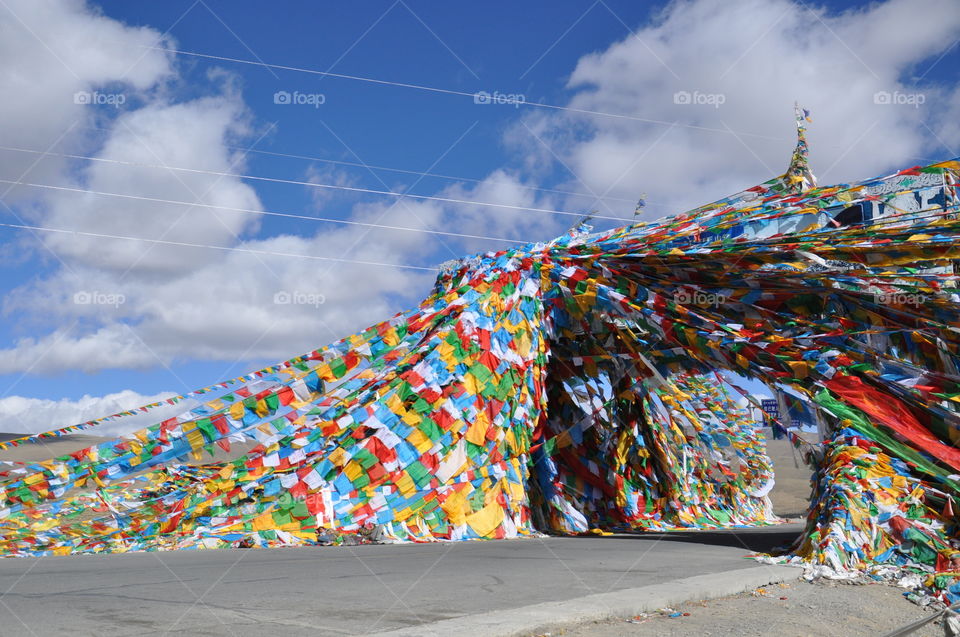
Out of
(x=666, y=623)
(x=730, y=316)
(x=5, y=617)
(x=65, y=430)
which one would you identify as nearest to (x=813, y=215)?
(x=730, y=316)

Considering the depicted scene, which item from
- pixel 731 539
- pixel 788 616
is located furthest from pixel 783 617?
pixel 731 539

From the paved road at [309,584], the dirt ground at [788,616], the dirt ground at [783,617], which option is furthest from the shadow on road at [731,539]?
the dirt ground at [783,617]

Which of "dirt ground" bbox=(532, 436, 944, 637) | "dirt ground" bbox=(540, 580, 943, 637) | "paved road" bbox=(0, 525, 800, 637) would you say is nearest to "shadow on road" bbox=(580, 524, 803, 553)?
"paved road" bbox=(0, 525, 800, 637)

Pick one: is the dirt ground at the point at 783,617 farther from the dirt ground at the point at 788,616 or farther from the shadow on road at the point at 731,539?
the shadow on road at the point at 731,539

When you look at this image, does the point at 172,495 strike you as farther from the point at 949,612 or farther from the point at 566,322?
the point at 949,612

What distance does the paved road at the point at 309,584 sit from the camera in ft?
13.1

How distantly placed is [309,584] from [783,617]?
2.89 metres

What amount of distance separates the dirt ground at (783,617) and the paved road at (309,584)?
68cm

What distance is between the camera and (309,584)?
5.40 meters

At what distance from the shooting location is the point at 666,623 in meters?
4.40

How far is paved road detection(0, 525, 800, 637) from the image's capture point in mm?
4008

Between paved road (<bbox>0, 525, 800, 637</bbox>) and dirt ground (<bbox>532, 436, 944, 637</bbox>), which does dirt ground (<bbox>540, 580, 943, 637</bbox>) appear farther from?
paved road (<bbox>0, 525, 800, 637</bbox>)

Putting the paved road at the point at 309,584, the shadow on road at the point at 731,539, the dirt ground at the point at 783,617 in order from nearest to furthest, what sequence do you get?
the paved road at the point at 309,584, the dirt ground at the point at 783,617, the shadow on road at the point at 731,539

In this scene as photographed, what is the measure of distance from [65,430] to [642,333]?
6982mm
